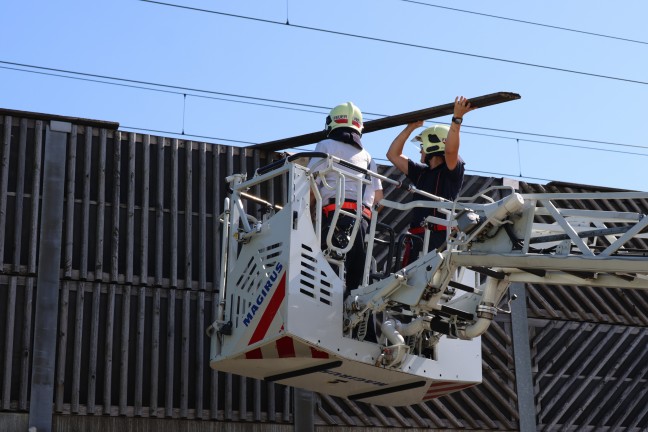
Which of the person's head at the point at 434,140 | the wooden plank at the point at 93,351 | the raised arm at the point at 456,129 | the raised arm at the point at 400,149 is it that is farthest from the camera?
the wooden plank at the point at 93,351

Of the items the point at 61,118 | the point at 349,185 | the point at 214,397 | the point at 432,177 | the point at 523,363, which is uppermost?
the point at 61,118

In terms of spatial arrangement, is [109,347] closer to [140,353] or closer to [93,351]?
[93,351]

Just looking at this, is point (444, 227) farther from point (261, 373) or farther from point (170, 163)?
point (170, 163)

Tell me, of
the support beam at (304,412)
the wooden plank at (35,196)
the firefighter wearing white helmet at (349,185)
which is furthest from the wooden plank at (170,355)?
the firefighter wearing white helmet at (349,185)

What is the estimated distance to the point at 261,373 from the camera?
11703 millimetres

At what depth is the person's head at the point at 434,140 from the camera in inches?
480

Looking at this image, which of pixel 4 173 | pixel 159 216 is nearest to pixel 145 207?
pixel 159 216

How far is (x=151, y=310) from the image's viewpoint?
1653 centimetres

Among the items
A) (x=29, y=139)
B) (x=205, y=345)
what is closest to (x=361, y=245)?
(x=205, y=345)

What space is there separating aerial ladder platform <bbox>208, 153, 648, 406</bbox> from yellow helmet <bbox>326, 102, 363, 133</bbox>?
540 mm

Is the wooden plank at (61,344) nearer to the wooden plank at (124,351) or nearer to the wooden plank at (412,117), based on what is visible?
the wooden plank at (124,351)

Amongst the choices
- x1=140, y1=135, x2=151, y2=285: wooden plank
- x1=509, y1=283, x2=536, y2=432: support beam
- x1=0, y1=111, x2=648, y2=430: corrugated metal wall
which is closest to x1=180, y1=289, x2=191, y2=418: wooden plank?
x1=0, y1=111, x2=648, y2=430: corrugated metal wall

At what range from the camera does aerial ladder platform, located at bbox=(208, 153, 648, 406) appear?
10.5 meters

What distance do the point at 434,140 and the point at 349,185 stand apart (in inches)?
43.0
